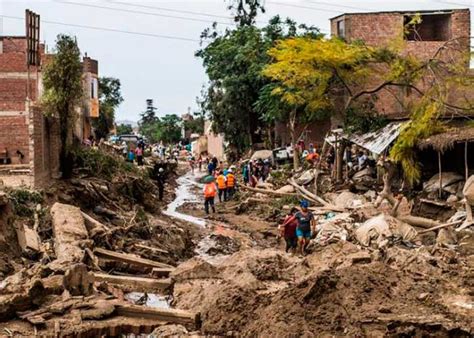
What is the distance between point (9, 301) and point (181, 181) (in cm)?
3550

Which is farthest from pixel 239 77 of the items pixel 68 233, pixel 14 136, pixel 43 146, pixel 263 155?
pixel 68 233

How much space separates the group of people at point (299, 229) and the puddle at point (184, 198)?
800 cm

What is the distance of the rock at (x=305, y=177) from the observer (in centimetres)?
2965

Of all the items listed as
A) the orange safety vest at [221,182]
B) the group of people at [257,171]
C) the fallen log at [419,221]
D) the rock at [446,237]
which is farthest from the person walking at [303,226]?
the group of people at [257,171]

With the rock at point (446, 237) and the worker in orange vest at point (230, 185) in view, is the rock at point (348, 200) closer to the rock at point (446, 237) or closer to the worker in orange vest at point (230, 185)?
the rock at point (446, 237)

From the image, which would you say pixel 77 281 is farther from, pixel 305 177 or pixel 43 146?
pixel 305 177

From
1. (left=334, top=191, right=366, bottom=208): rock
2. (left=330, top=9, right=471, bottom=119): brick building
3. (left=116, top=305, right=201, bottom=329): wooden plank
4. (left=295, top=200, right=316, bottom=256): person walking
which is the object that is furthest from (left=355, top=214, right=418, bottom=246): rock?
(left=330, top=9, right=471, bottom=119): brick building

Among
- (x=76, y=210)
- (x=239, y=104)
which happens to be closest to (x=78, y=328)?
(x=76, y=210)

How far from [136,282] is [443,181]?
43.4ft

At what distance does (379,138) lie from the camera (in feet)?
80.1

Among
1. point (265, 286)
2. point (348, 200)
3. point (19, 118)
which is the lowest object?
point (265, 286)

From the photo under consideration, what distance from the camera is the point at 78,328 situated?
8.62 meters

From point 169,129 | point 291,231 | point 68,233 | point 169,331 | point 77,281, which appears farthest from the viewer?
point 169,129

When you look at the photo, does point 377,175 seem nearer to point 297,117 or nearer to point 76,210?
point 297,117
